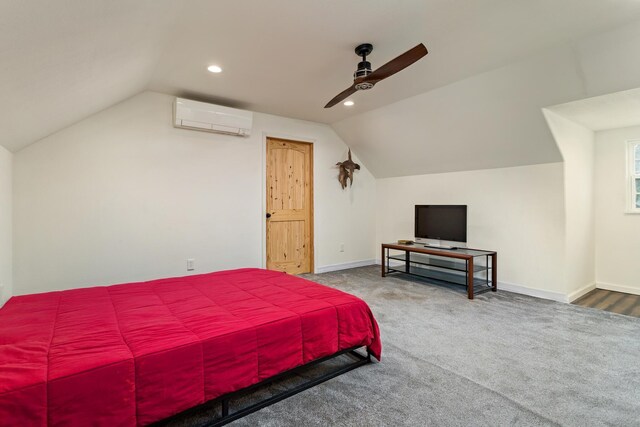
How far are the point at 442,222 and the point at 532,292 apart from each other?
4.65 ft

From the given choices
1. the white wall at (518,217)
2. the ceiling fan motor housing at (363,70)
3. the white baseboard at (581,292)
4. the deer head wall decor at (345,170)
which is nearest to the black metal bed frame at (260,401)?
the ceiling fan motor housing at (363,70)

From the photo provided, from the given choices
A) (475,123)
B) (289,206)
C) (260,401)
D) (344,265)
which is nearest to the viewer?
(260,401)

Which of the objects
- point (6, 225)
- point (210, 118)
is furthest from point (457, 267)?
point (6, 225)

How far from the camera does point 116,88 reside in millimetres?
2986

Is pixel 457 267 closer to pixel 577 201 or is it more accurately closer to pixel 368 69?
pixel 577 201

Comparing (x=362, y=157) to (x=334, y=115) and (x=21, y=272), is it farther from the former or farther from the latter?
(x=21, y=272)

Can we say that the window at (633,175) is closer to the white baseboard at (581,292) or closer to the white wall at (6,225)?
the white baseboard at (581,292)

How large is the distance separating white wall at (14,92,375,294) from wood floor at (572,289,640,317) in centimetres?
420

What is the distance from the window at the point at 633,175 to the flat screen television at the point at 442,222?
2055mm

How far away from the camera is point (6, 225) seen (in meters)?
2.80

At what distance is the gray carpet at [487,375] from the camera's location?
1.68 meters

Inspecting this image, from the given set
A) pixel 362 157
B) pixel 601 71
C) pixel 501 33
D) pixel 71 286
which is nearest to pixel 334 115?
pixel 362 157

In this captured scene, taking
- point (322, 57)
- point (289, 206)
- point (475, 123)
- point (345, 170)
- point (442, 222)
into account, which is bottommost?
point (442, 222)

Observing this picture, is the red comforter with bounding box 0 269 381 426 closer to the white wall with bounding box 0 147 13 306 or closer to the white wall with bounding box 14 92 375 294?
the white wall with bounding box 0 147 13 306
